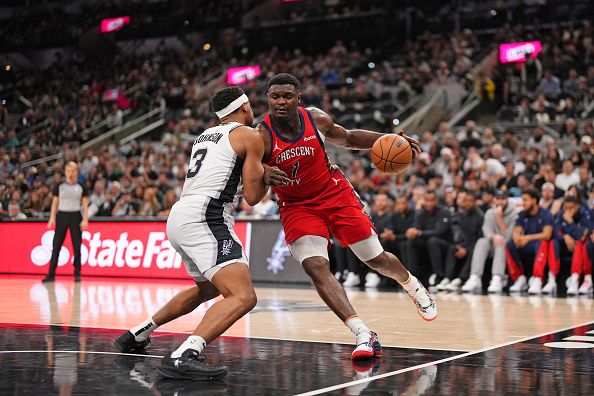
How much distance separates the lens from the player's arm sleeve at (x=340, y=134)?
6008 millimetres

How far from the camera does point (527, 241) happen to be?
37.1ft

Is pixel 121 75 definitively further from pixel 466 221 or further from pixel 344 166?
pixel 466 221

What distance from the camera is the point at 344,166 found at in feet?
60.8

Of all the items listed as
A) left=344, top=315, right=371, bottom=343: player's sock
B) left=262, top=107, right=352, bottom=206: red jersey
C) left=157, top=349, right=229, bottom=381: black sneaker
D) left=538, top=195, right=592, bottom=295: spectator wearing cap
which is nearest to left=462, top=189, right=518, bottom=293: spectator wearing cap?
left=538, top=195, right=592, bottom=295: spectator wearing cap

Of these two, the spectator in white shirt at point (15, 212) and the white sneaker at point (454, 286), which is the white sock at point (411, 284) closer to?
the white sneaker at point (454, 286)

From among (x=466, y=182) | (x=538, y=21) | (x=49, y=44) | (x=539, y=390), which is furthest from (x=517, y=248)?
(x=49, y=44)

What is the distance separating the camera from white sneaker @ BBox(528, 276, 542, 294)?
10.9 meters

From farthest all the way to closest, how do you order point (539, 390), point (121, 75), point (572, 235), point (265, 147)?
point (121, 75)
point (572, 235)
point (265, 147)
point (539, 390)

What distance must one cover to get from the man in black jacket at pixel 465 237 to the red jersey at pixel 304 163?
20.4 ft

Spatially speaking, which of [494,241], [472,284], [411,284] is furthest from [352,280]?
[411,284]

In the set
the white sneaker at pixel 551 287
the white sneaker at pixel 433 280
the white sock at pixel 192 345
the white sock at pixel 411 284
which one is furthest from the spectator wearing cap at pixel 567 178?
the white sock at pixel 192 345

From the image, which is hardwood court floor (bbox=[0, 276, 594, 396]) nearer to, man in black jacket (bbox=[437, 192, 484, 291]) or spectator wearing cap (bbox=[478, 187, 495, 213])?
man in black jacket (bbox=[437, 192, 484, 291])

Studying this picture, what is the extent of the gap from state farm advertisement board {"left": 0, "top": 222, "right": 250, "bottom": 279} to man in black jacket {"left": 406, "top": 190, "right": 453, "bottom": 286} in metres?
2.65

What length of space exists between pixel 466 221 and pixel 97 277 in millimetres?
6306
